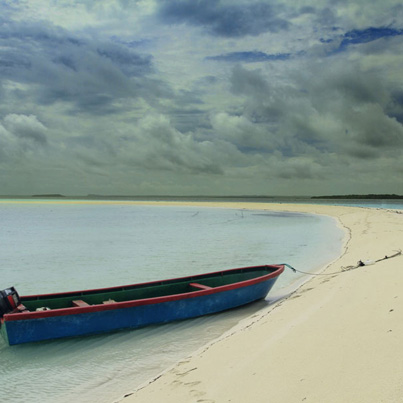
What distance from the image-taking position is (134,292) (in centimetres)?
1013

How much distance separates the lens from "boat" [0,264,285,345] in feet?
25.3

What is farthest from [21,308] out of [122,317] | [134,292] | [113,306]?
[134,292]

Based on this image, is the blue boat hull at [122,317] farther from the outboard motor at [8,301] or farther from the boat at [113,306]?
the outboard motor at [8,301]

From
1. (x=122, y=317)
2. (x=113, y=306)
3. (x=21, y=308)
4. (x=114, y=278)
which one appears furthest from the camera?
(x=114, y=278)

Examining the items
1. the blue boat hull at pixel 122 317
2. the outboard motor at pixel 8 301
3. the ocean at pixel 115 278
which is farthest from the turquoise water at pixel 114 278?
the outboard motor at pixel 8 301

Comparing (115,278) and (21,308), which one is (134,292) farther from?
(115,278)

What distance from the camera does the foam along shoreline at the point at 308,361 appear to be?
3.76 meters

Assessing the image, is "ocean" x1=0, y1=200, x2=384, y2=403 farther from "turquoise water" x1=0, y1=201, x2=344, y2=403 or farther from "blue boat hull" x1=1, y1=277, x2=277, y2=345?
"blue boat hull" x1=1, y1=277, x2=277, y2=345

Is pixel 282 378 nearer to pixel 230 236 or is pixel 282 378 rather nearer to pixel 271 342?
pixel 271 342

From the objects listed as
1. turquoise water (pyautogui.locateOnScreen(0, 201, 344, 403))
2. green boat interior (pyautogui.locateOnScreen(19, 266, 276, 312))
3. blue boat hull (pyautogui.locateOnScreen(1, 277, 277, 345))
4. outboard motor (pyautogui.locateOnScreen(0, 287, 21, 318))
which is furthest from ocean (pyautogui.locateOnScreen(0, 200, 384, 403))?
green boat interior (pyautogui.locateOnScreen(19, 266, 276, 312))

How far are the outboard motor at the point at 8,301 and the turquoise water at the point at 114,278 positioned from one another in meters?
0.70

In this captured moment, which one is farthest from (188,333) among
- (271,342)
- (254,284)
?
(271,342)

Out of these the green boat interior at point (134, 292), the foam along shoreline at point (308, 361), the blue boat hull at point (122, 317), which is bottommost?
the foam along shoreline at point (308, 361)

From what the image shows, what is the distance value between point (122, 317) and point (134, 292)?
1.69m
